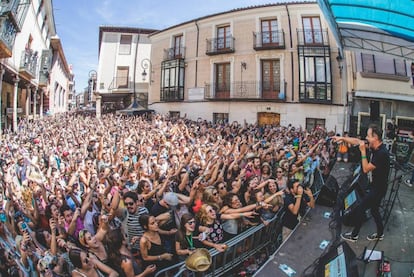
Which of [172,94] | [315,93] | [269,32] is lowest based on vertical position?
[315,93]

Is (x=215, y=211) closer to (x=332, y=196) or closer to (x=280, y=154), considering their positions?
(x=332, y=196)

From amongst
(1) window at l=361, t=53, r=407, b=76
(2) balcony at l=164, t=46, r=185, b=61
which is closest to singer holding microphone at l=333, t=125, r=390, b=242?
(1) window at l=361, t=53, r=407, b=76

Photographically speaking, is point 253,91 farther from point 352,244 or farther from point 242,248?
point 242,248

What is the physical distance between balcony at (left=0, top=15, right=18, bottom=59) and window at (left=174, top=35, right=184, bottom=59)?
11214mm

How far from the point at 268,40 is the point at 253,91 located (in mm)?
3509

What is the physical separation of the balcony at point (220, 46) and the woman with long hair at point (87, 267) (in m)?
16.6

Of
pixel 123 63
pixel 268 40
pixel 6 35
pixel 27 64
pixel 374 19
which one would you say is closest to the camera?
pixel 374 19

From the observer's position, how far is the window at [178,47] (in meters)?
20.1

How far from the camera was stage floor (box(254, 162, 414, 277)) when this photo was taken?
10.3 feet

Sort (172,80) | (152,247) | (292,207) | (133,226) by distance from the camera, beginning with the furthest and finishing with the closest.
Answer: (172,80) < (292,207) < (133,226) < (152,247)

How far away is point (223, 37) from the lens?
59.4ft

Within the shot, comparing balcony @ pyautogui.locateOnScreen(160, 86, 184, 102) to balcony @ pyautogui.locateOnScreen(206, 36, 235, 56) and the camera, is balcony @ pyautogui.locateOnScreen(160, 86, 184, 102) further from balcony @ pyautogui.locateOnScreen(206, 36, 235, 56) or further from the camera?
the camera

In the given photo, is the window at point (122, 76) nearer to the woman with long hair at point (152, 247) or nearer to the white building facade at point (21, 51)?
the white building facade at point (21, 51)

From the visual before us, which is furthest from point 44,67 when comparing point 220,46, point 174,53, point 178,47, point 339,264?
point 339,264
